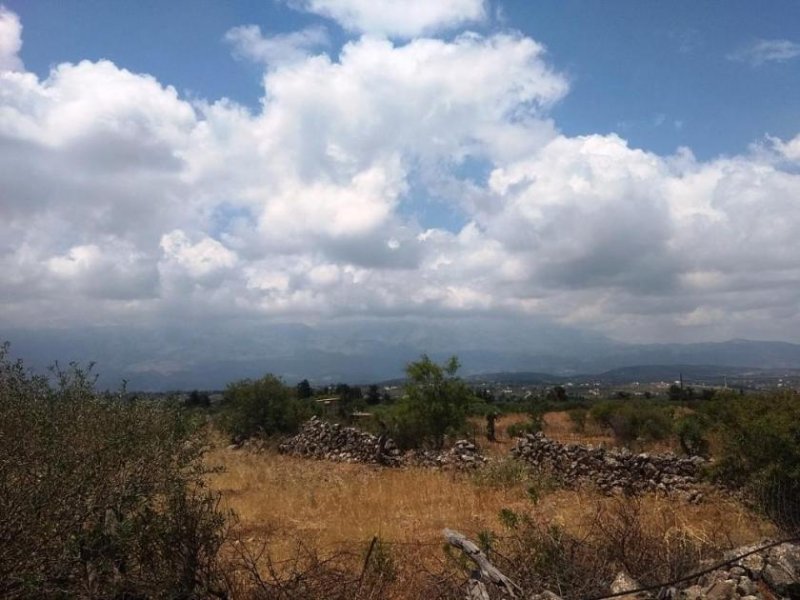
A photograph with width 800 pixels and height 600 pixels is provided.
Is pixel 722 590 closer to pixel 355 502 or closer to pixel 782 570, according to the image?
pixel 782 570

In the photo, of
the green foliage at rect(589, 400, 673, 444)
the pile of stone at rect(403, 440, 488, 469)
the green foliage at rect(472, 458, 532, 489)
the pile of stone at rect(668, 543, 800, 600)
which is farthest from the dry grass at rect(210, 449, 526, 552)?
the green foliage at rect(589, 400, 673, 444)

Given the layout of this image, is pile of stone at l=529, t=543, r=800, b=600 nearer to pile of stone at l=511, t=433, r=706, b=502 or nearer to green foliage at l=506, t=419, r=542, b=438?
pile of stone at l=511, t=433, r=706, b=502

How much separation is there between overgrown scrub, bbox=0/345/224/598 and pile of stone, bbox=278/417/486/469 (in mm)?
12224

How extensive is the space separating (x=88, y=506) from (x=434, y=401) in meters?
18.0

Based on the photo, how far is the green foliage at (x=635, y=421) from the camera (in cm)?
2805

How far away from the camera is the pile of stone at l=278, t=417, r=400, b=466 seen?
73.1ft

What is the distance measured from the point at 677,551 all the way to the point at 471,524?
4.89 metres

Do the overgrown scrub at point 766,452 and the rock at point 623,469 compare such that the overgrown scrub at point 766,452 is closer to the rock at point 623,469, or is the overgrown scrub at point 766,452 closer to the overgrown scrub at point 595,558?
the rock at point 623,469

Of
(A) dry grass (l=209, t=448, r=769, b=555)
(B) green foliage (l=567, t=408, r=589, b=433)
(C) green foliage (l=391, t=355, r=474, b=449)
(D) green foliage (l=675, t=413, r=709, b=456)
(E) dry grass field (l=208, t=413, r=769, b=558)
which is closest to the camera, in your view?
(E) dry grass field (l=208, t=413, r=769, b=558)

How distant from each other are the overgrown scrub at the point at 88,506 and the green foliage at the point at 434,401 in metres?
15.6

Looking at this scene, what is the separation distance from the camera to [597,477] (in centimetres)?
1656

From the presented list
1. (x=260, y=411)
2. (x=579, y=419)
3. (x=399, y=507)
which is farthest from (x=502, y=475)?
(x=579, y=419)

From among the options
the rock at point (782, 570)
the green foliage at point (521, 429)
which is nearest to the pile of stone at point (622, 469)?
the rock at point (782, 570)

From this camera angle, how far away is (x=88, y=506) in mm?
6207
